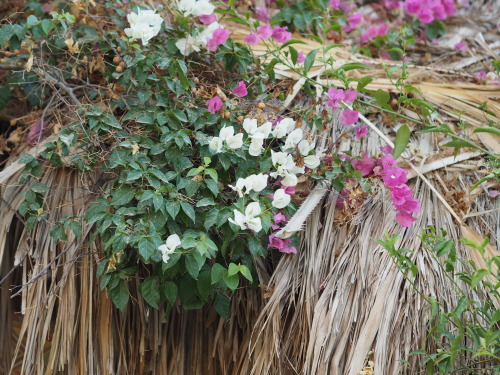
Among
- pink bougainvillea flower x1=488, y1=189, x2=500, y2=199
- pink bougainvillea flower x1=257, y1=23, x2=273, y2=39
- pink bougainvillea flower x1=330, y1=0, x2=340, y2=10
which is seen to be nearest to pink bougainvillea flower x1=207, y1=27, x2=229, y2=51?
pink bougainvillea flower x1=257, y1=23, x2=273, y2=39

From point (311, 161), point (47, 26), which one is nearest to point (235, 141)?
point (311, 161)

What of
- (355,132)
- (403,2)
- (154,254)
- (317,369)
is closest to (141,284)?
(154,254)

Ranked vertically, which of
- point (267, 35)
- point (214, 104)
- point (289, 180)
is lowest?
point (289, 180)

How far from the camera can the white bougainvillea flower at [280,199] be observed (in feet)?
4.98

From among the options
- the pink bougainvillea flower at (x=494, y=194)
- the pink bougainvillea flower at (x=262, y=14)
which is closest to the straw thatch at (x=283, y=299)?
the pink bougainvillea flower at (x=494, y=194)

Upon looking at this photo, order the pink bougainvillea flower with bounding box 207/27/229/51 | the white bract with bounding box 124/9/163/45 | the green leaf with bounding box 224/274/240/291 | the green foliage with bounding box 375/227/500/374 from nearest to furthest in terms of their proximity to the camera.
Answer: the green foliage with bounding box 375/227/500/374 < the green leaf with bounding box 224/274/240/291 < the white bract with bounding box 124/9/163/45 < the pink bougainvillea flower with bounding box 207/27/229/51

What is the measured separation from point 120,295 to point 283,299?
424mm

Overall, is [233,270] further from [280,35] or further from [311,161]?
[280,35]

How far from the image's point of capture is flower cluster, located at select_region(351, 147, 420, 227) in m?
1.60

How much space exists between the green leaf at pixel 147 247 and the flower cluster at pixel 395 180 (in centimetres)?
64

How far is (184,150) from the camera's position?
1.63 metres

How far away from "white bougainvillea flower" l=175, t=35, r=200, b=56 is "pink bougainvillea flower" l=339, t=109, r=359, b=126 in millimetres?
482

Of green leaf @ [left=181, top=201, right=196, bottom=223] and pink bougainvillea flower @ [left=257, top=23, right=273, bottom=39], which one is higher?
pink bougainvillea flower @ [left=257, top=23, right=273, bottom=39]

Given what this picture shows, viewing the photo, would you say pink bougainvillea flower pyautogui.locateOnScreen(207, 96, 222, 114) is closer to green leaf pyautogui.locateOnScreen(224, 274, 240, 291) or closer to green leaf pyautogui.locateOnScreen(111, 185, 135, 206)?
green leaf pyautogui.locateOnScreen(111, 185, 135, 206)
